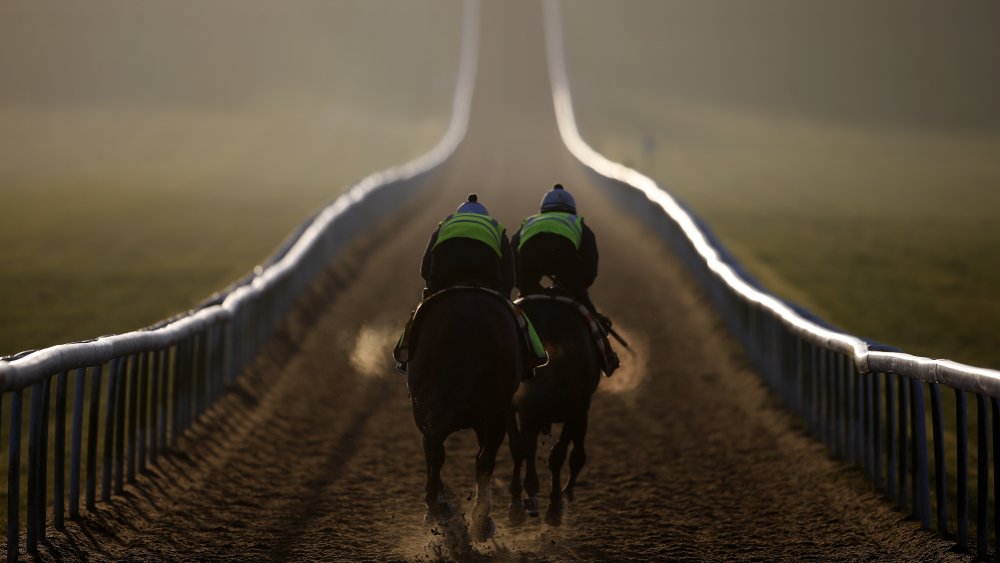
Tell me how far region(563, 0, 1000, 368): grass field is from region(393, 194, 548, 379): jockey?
1026 cm

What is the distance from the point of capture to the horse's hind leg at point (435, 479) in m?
9.32

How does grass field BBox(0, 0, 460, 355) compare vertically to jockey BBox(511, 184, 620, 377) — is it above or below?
above

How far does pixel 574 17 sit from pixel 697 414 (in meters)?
102

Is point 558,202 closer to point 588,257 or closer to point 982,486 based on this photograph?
point 588,257

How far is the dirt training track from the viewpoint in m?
9.34

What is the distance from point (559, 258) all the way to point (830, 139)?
6261 centimetres

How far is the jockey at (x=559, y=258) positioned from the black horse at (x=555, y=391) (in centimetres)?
23

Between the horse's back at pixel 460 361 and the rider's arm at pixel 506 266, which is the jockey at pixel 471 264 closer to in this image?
the rider's arm at pixel 506 266

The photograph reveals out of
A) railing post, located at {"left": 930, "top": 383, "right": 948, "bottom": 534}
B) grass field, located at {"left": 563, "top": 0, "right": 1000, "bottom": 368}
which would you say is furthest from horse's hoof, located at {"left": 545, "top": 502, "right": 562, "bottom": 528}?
grass field, located at {"left": 563, "top": 0, "right": 1000, "bottom": 368}

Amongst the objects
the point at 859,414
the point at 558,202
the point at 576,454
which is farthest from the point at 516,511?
the point at 859,414

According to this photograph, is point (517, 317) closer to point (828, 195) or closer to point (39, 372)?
point (39, 372)

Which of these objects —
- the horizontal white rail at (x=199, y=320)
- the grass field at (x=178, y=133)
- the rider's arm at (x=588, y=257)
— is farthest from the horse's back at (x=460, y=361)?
the grass field at (x=178, y=133)

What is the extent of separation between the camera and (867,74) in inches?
3548

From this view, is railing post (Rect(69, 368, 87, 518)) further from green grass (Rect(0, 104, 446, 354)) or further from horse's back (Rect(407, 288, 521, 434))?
green grass (Rect(0, 104, 446, 354))
